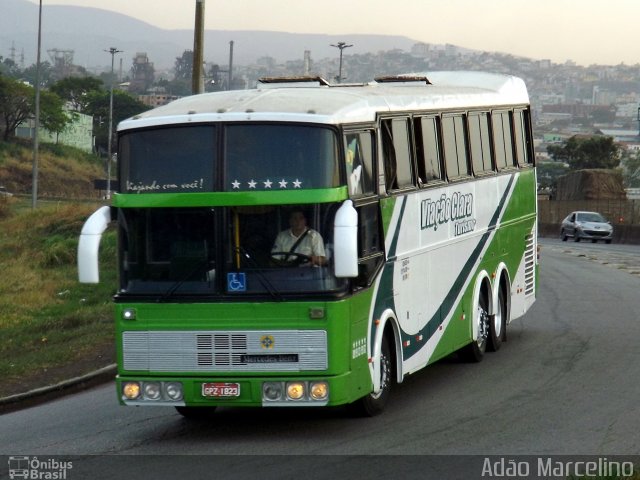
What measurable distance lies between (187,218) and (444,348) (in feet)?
15.2

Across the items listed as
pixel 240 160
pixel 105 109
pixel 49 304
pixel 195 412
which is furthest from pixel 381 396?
pixel 105 109

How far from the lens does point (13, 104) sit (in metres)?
109

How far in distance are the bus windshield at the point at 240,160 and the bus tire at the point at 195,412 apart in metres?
2.40

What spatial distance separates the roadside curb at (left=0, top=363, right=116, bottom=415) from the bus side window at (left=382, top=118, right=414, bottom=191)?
5511 millimetres

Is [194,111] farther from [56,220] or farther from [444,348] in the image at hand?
[56,220]

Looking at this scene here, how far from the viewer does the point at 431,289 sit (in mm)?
14734

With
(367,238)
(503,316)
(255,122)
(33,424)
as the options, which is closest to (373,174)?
(367,238)

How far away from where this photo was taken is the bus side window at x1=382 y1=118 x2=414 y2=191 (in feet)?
43.3

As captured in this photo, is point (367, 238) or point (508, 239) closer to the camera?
point (367, 238)

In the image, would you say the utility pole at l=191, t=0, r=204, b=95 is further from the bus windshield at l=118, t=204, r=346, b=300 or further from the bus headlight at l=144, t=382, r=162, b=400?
the bus headlight at l=144, t=382, r=162, b=400

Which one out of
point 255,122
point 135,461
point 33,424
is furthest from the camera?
point 33,424

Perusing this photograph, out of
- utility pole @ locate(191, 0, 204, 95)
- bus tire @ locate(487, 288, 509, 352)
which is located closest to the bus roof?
bus tire @ locate(487, 288, 509, 352)

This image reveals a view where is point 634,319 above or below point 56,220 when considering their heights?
below

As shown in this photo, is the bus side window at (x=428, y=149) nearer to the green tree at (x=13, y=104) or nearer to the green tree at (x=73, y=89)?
the green tree at (x=13, y=104)
